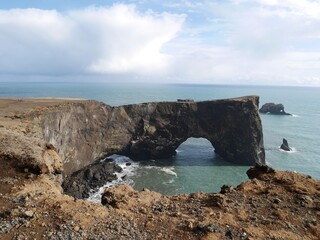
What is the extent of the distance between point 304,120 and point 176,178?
307 ft

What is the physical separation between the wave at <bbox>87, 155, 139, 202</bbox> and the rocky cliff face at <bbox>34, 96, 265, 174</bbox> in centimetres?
233

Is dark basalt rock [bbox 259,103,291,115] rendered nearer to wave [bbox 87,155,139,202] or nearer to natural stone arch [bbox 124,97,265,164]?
natural stone arch [bbox 124,97,265,164]

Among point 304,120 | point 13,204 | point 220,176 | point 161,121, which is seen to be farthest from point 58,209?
point 304,120

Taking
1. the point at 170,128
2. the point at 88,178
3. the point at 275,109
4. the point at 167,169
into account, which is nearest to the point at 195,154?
the point at 170,128

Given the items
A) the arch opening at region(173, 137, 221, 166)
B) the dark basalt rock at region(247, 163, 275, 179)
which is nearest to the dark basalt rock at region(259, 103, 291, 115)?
the arch opening at region(173, 137, 221, 166)

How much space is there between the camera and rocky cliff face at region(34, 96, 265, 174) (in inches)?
2235

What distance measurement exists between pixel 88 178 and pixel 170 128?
71.5ft

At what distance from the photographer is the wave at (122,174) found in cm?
4338

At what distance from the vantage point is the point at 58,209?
48.2ft

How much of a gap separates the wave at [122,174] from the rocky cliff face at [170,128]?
2.33 metres

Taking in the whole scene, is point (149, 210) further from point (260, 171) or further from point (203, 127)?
point (203, 127)

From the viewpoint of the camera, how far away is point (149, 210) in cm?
1582

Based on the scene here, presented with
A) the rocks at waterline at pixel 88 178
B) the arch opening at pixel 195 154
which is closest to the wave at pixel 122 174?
the rocks at waterline at pixel 88 178

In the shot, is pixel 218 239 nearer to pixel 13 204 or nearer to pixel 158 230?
pixel 158 230
